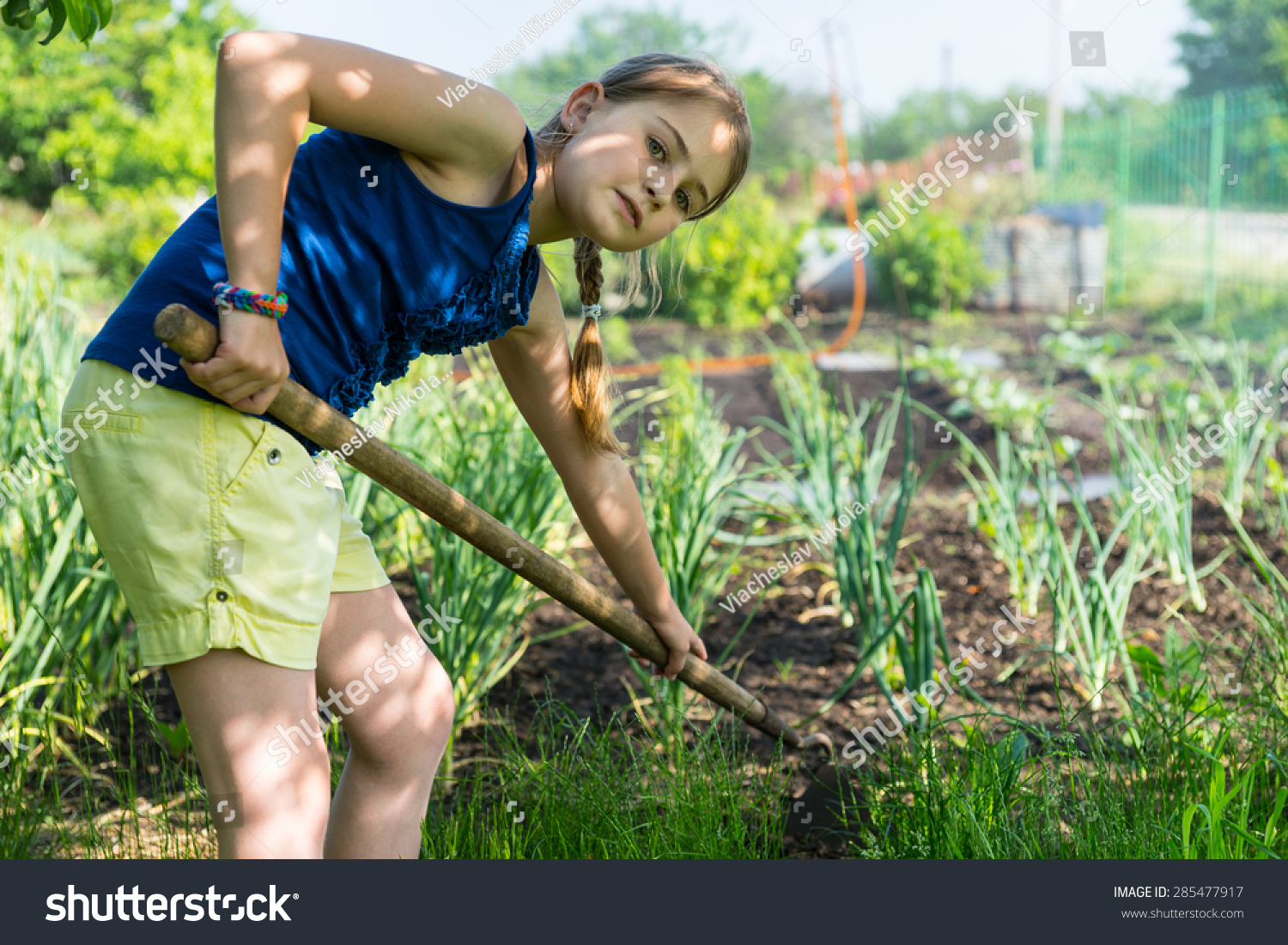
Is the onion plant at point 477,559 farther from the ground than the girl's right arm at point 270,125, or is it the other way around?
the girl's right arm at point 270,125

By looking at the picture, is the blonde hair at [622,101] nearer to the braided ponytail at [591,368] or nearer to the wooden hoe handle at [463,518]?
the braided ponytail at [591,368]

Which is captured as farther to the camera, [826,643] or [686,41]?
[686,41]

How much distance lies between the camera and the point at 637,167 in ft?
4.39

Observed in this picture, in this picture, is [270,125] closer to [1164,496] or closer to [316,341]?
[316,341]

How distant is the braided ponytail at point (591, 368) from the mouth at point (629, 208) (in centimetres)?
24

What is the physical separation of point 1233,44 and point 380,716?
26423 millimetres

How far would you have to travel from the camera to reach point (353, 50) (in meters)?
1.16

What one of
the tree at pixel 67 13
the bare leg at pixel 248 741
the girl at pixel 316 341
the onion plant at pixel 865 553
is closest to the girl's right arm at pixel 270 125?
the girl at pixel 316 341

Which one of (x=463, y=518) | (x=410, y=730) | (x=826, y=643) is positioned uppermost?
(x=463, y=518)

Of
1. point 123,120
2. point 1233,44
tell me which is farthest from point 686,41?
point 1233,44

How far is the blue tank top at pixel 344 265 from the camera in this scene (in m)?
1.19

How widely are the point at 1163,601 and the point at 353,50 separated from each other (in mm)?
2664

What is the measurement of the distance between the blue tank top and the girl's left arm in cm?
23

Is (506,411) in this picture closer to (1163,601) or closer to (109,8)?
(109,8)
